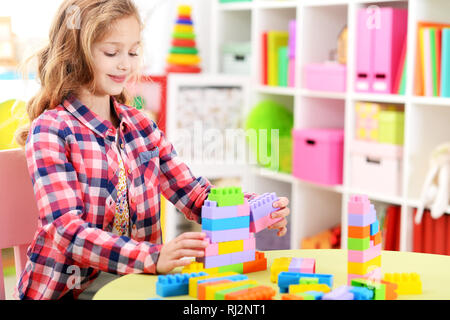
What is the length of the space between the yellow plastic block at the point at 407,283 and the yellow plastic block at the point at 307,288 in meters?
0.10

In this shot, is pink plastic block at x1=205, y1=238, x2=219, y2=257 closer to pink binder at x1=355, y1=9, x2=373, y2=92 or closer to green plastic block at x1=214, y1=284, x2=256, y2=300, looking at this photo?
green plastic block at x1=214, y1=284, x2=256, y2=300

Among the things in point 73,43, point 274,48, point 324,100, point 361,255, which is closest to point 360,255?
point 361,255

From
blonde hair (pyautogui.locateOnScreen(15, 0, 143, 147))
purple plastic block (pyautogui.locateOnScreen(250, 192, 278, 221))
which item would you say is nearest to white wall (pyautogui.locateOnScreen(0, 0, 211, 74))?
blonde hair (pyautogui.locateOnScreen(15, 0, 143, 147))

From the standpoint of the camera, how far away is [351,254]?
0.97 m

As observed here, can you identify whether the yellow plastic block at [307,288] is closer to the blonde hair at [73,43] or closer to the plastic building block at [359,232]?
the plastic building block at [359,232]

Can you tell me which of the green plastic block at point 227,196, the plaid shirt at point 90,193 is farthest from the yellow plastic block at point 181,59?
the green plastic block at point 227,196

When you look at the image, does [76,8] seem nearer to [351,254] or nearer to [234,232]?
[234,232]

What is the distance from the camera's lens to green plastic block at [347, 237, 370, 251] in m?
0.96

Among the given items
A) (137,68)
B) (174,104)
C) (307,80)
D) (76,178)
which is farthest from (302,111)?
(76,178)

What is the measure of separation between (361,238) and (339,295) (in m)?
0.11

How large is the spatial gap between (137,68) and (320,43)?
1623 mm

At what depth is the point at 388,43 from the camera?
95.8 inches

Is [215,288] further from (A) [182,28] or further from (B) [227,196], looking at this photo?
(A) [182,28]

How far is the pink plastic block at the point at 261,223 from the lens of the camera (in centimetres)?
109
